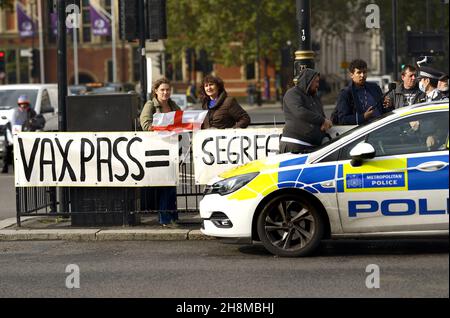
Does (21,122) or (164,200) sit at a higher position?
(21,122)

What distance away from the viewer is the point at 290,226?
1069 centimetres

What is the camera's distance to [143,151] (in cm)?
1288

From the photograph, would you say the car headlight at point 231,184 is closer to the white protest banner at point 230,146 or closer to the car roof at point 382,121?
the car roof at point 382,121

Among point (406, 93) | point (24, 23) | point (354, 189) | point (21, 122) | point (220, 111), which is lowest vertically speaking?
point (354, 189)

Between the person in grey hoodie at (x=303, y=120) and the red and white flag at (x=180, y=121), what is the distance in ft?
4.59

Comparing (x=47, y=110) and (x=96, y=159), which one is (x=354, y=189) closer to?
(x=96, y=159)

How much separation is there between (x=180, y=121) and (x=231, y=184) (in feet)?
7.09

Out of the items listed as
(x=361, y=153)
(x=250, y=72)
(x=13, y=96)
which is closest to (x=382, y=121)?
(x=361, y=153)

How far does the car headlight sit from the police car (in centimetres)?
1

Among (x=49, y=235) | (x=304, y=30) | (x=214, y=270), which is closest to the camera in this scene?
(x=214, y=270)

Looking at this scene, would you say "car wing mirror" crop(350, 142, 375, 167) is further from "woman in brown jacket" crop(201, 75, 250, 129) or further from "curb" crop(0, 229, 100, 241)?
"curb" crop(0, 229, 100, 241)

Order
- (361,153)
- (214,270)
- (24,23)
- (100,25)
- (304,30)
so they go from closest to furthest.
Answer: (214,270) < (361,153) < (304,30) < (100,25) < (24,23)

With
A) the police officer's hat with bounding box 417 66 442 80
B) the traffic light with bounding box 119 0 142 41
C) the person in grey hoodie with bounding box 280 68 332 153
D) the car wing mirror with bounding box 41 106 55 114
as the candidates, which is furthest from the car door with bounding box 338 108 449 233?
the car wing mirror with bounding box 41 106 55 114

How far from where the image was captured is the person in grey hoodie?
1170cm
